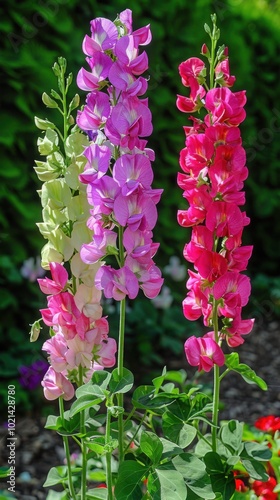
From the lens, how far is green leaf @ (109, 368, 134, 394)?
1352 millimetres

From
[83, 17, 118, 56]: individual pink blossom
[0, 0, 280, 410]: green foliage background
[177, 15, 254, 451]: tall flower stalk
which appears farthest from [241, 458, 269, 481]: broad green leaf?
[0, 0, 280, 410]: green foliage background

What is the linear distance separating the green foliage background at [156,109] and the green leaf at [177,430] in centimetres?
180

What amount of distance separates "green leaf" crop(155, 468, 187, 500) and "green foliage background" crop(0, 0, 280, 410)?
1921mm

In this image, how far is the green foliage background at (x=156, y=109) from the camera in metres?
3.45

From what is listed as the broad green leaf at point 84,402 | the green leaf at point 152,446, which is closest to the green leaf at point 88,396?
the broad green leaf at point 84,402

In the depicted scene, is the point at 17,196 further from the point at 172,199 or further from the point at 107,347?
the point at 107,347

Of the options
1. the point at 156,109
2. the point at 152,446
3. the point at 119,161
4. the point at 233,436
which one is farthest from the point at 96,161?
the point at 156,109

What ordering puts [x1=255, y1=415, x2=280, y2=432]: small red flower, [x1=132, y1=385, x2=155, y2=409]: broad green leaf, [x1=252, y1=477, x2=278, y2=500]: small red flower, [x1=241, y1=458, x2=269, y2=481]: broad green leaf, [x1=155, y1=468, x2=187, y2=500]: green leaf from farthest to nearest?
1. [x1=255, y1=415, x2=280, y2=432]: small red flower
2. [x1=252, y1=477, x2=278, y2=500]: small red flower
3. [x1=241, y1=458, x2=269, y2=481]: broad green leaf
4. [x1=132, y1=385, x2=155, y2=409]: broad green leaf
5. [x1=155, y1=468, x2=187, y2=500]: green leaf

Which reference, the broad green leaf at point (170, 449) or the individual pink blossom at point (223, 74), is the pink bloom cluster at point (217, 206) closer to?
the individual pink blossom at point (223, 74)

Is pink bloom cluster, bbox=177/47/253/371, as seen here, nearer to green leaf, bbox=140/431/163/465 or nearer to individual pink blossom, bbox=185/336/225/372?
individual pink blossom, bbox=185/336/225/372

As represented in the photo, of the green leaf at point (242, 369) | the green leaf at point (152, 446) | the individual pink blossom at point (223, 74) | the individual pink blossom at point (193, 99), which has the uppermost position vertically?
the individual pink blossom at point (223, 74)

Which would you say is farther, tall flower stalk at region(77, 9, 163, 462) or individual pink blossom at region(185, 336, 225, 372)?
individual pink blossom at region(185, 336, 225, 372)

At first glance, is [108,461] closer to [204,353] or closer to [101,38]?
[204,353]

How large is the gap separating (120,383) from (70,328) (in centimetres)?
13
